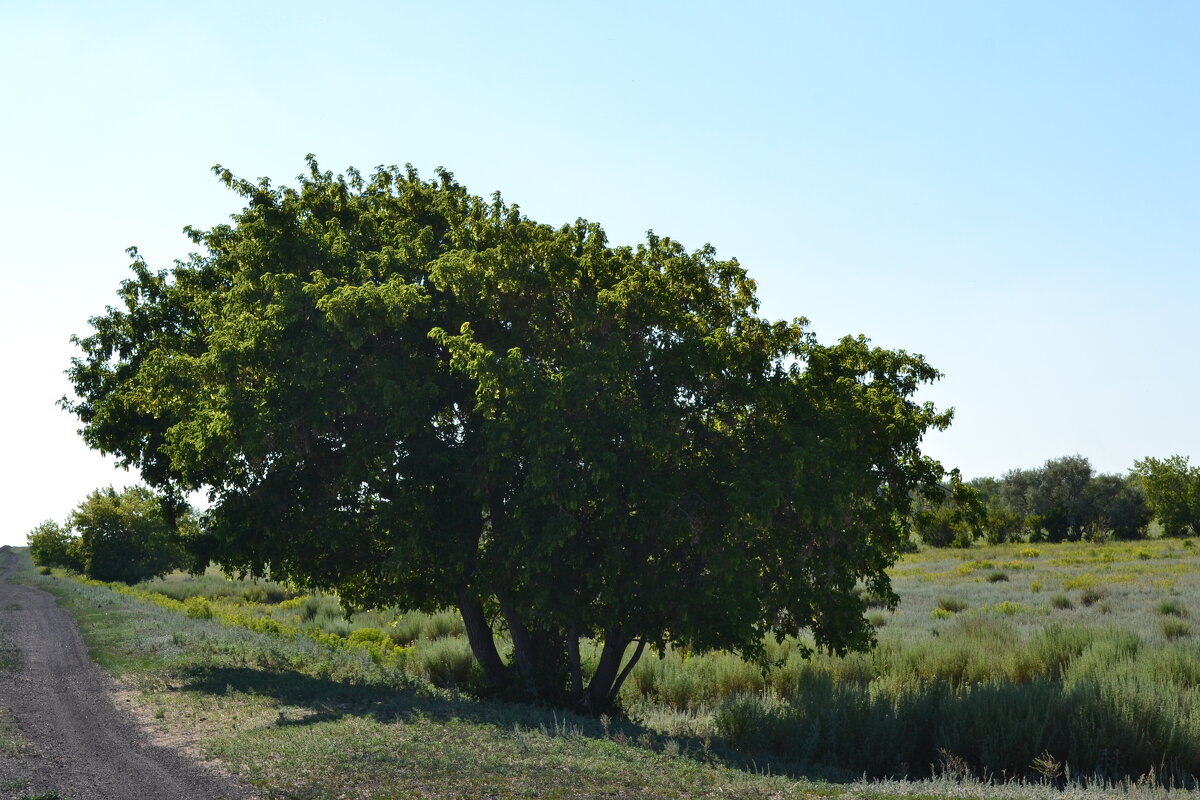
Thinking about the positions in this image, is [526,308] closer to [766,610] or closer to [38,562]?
[766,610]

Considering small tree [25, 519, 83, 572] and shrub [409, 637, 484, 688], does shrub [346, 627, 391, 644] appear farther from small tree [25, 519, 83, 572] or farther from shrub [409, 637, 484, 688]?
small tree [25, 519, 83, 572]

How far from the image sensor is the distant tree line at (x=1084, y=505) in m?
74.1

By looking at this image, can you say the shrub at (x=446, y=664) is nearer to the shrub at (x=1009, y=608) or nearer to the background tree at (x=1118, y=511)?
the shrub at (x=1009, y=608)

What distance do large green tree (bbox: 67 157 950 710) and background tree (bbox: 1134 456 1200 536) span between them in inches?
2731

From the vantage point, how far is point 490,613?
21.6 metres

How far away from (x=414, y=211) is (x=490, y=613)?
9.87 metres

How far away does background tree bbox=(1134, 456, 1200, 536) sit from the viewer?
240 ft

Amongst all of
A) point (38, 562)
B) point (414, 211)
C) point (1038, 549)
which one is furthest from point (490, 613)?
point (38, 562)

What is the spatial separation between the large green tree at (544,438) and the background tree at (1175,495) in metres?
69.4

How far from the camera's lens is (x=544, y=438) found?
50.0 feet

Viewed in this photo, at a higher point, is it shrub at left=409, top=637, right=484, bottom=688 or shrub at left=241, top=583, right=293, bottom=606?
shrub at left=409, top=637, right=484, bottom=688

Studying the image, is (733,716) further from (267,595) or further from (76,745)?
(267,595)

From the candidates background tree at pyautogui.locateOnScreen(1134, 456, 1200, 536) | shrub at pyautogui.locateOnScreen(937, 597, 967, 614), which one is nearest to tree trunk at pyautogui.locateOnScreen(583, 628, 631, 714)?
shrub at pyautogui.locateOnScreen(937, 597, 967, 614)

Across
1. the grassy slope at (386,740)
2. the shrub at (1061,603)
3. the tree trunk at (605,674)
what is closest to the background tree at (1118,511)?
the shrub at (1061,603)
